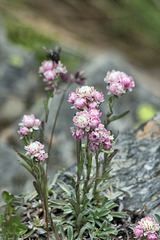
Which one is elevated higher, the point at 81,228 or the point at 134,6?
the point at 134,6

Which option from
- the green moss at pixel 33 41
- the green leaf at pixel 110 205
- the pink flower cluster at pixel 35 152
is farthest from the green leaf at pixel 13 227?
the green moss at pixel 33 41

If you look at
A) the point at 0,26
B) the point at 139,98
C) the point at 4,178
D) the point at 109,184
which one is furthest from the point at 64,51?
the point at 109,184

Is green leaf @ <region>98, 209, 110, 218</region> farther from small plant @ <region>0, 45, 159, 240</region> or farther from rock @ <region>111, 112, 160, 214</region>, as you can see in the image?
rock @ <region>111, 112, 160, 214</region>

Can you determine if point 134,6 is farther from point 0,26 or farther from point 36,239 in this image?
point 36,239

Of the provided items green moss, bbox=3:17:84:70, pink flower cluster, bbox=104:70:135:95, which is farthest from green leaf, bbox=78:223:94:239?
green moss, bbox=3:17:84:70

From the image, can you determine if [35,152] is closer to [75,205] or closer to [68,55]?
[75,205]

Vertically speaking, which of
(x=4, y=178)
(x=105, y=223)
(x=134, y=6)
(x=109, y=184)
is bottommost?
(x=105, y=223)

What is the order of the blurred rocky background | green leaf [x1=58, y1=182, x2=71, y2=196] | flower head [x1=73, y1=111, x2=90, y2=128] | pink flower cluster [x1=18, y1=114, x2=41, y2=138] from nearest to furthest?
flower head [x1=73, y1=111, x2=90, y2=128], pink flower cluster [x1=18, y1=114, x2=41, y2=138], green leaf [x1=58, y1=182, x2=71, y2=196], the blurred rocky background
